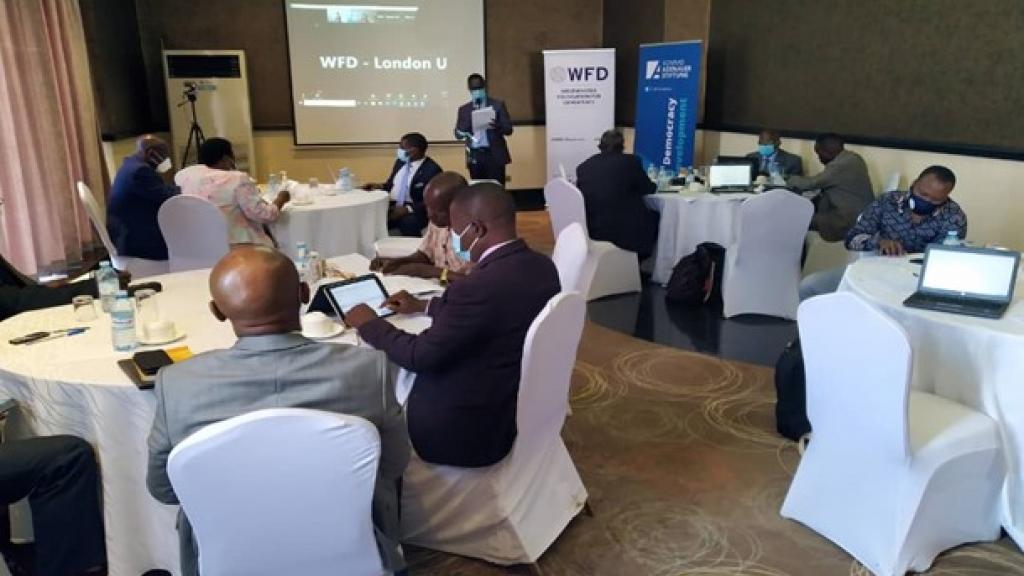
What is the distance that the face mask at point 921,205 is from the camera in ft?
11.9

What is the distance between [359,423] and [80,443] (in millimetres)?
1164

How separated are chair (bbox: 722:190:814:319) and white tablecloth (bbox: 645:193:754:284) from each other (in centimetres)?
25

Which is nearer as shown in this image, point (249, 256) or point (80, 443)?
point (249, 256)

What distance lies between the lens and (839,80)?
6242mm

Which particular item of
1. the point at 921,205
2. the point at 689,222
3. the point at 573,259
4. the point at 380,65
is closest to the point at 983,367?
the point at 921,205

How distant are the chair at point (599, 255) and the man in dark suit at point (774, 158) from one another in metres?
1.62

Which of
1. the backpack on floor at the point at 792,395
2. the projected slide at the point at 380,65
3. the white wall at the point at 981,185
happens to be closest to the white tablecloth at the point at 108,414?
the backpack on floor at the point at 792,395

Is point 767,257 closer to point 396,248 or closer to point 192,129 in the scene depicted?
point 396,248

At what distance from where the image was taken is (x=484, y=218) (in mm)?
2291

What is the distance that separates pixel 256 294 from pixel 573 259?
1.70 meters

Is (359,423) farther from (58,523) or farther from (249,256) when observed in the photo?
(58,523)

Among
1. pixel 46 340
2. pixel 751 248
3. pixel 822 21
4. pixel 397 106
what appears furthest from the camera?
pixel 397 106

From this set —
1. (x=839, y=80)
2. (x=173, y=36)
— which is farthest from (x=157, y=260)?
(x=839, y=80)

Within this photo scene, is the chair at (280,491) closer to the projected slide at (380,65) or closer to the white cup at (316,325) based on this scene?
the white cup at (316,325)
